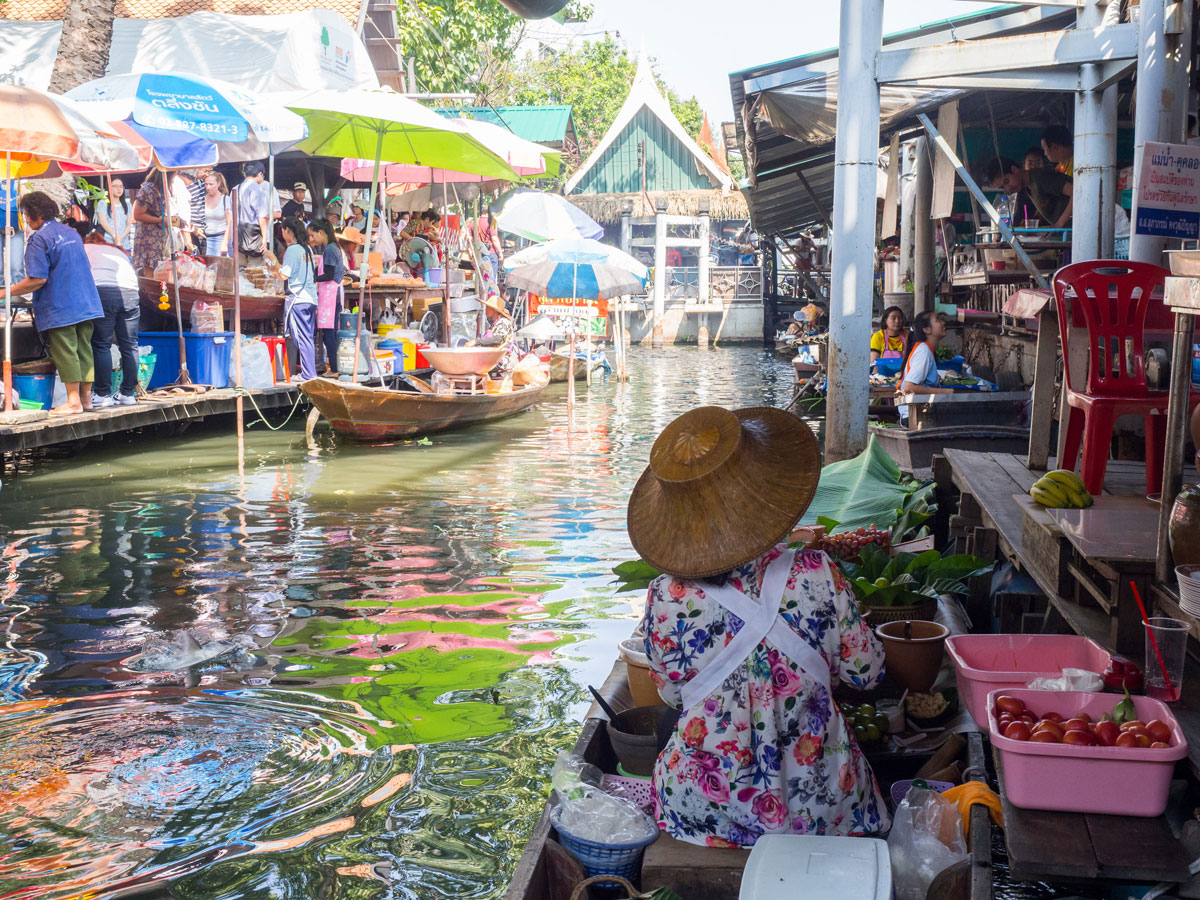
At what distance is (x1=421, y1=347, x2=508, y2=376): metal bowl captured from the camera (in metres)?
14.3

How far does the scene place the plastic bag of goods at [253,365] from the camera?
12.8 m

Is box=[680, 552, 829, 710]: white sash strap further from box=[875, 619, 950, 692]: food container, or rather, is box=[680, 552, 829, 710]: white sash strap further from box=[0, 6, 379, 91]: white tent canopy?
box=[0, 6, 379, 91]: white tent canopy

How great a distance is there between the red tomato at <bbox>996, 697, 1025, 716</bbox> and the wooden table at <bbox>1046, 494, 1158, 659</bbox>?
54cm

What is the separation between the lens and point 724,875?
→ 8.86 ft

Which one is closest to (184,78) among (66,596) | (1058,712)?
(66,596)

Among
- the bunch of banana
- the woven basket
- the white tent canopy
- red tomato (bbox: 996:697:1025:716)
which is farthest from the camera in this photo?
the white tent canopy

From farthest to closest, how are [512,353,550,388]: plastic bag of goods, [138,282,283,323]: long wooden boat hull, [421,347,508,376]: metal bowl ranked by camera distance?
[512,353,550,388]: plastic bag of goods < [421,347,508,376]: metal bowl < [138,282,283,323]: long wooden boat hull

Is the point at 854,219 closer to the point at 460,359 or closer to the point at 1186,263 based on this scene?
the point at 1186,263

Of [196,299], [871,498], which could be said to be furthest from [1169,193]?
[196,299]

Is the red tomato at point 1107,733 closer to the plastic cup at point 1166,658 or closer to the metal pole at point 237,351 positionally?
the plastic cup at point 1166,658

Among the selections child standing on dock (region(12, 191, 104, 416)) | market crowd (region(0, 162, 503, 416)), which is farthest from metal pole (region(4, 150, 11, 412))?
child standing on dock (region(12, 191, 104, 416))

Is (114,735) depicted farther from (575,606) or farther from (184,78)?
(184,78)

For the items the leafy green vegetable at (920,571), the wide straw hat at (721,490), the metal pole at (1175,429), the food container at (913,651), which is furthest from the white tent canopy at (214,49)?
the metal pole at (1175,429)

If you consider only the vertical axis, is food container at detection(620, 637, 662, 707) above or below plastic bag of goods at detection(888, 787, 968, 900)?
above
